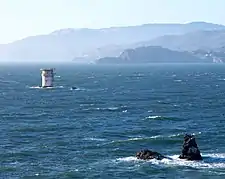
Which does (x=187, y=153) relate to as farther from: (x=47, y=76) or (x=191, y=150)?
(x=47, y=76)

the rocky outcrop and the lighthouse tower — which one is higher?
the lighthouse tower

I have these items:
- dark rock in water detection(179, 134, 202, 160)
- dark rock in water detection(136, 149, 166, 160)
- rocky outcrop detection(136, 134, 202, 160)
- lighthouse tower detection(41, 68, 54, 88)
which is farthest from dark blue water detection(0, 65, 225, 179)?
lighthouse tower detection(41, 68, 54, 88)

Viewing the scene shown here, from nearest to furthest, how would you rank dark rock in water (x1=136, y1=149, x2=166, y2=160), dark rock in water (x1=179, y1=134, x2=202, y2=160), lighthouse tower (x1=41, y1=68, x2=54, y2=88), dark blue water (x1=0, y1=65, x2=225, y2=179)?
dark blue water (x1=0, y1=65, x2=225, y2=179)
dark rock in water (x1=179, y1=134, x2=202, y2=160)
dark rock in water (x1=136, y1=149, x2=166, y2=160)
lighthouse tower (x1=41, y1=68, x2=54, y2=88)

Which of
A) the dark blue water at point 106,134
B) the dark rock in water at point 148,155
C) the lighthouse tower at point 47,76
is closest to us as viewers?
the dark blue water at point 106,134

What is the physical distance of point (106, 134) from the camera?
93.5m

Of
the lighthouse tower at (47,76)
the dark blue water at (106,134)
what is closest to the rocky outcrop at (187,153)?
the dark blue water at (106,134)

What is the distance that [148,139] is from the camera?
3460 inches

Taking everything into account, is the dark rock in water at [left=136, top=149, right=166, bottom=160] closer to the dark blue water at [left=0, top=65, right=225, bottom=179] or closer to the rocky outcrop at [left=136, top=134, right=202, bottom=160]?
the rocky outcrop at [left=136, top=134, right=202, bottom=160]

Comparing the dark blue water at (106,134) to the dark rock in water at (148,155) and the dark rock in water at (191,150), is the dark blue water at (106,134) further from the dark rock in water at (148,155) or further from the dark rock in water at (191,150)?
the dark rock in water at (191,150)

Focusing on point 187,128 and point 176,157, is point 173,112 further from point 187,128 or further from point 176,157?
point 176,157

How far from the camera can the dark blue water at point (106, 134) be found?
225ft

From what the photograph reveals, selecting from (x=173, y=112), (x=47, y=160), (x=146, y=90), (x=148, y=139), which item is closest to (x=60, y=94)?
(x=146, y=90)

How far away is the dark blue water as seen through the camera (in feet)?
225

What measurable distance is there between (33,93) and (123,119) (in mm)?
69370
